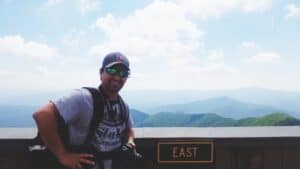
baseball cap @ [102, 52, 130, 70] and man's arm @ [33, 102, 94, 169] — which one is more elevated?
baseball cap @ [102, 52, 130, 70]

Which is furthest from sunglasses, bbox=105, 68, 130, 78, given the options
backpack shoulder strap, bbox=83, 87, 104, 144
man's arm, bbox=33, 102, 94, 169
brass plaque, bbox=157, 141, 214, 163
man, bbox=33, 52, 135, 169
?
brass plaque, bbox=157, 141, 214, 163

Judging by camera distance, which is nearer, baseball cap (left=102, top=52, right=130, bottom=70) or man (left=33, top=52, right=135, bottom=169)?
man (left=33, top=52, right=135, bottom=169)

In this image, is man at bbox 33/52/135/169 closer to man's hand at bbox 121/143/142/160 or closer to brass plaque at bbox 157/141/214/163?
man's hand at bbox 121/143/142/160

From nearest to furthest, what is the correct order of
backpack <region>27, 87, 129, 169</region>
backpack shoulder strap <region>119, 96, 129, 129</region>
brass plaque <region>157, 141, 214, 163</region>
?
backpack <region>27, 87, 129, 169</region>, backpack shoulder strap <region>119, 96, 129, 129</region>, brass plaque <region>157, 141, 214, 163</region>

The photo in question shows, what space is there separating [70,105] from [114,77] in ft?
0.77

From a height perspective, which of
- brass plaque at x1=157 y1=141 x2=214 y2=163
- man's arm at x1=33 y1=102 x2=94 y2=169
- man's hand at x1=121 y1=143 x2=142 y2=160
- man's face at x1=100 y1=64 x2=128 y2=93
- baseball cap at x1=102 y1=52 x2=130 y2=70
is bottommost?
brass plaque at x1=157 y1=141 x2=214 y2=163

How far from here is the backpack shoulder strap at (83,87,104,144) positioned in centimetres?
161

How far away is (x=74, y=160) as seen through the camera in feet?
5.19

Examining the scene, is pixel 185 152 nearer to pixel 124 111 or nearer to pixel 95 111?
pixel 124 111

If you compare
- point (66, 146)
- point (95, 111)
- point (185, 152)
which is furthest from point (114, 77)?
point (185, 152)

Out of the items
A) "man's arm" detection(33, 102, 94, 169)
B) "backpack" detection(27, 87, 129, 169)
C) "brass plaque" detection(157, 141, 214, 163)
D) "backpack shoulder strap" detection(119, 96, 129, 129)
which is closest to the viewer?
"man's arm" detection(33, 102, 94, 169)

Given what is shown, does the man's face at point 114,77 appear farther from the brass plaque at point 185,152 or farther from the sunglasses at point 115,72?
the brass plaque at point 185,152

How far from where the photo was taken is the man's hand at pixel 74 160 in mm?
1577

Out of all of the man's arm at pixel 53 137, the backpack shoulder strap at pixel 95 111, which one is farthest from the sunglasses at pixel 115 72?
the man's arm at pixel 53 137
